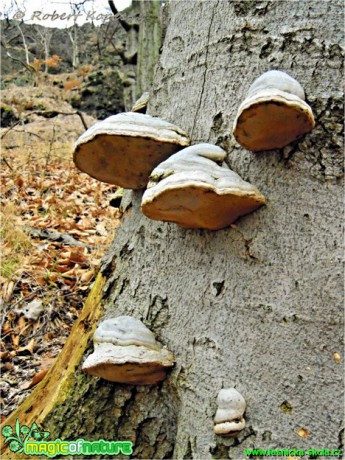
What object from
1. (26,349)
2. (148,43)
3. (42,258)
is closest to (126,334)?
(26,349)

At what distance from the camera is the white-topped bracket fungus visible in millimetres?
1445

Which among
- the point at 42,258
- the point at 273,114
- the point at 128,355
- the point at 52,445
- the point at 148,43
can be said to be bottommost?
the point at 42,258

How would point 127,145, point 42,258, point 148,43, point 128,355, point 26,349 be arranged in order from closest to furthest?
1. point 128,355
2. point 127,145
3. point 26,349
4. point 42,258
5. point 148,43

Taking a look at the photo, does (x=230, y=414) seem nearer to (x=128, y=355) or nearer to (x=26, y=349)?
(x=128, y=355)

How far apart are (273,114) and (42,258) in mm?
3402

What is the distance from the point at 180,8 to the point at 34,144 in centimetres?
992

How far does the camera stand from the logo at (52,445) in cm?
151

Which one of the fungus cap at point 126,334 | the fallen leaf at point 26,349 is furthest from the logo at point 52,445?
the fallen leaf at point 26,349

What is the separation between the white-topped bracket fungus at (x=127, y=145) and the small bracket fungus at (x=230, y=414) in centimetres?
81

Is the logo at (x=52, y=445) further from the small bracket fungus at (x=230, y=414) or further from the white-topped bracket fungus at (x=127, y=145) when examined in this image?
the white-topped bracket fungus at (x=127, y=145)

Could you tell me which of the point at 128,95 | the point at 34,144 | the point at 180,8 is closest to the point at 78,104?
the point at 34,144

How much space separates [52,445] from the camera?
1599 millimetres

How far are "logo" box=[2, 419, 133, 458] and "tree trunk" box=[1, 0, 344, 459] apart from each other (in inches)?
1.1

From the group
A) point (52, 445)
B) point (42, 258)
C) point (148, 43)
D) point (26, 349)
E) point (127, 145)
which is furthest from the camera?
point (148, 43)
